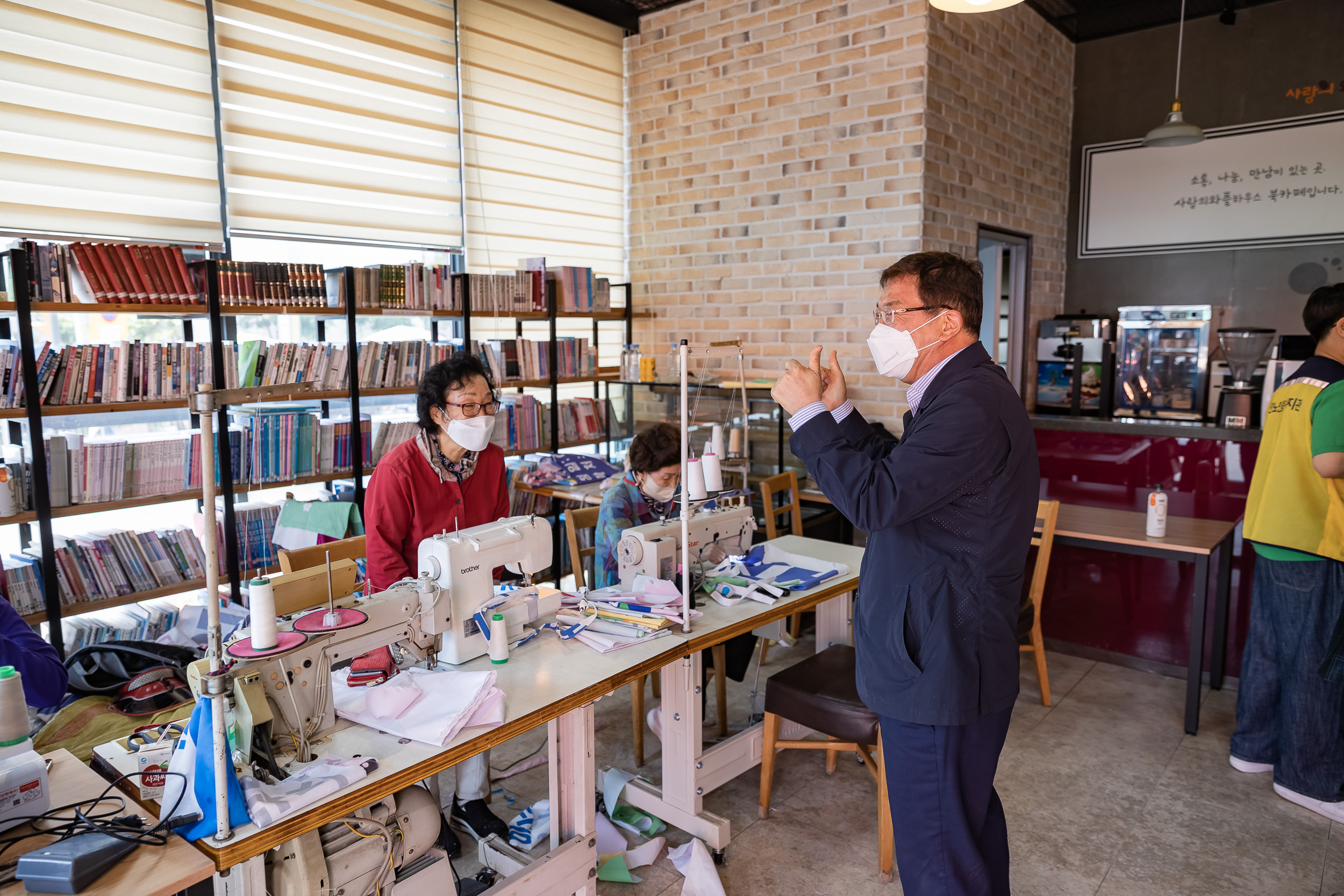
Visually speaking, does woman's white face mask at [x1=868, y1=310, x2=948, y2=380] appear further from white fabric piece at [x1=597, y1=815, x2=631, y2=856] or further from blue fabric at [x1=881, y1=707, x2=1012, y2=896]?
white fabric piece at [x1=597, y1=815, x2=631, y2=856]

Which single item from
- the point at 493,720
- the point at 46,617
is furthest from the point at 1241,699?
the point at 46,617

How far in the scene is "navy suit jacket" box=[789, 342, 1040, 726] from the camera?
1.73 m

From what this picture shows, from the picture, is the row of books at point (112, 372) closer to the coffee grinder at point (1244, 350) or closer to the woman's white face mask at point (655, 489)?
the woman's white face mask at point (655, 489)

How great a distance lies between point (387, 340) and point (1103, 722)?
12.6ft

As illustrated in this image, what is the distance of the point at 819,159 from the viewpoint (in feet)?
15.5

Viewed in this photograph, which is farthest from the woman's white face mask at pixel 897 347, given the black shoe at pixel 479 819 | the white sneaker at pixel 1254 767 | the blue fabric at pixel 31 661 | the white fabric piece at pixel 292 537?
the white fabric piece at pixel 292 537

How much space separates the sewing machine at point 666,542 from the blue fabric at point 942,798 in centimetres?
91

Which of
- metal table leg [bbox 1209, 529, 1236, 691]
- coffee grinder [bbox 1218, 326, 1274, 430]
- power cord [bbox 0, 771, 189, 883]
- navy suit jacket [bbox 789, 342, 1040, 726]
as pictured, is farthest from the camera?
coffee grinder [bbox 1218, 326, 1274, 430]

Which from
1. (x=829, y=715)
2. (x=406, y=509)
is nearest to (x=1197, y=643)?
(x=829, y=715)

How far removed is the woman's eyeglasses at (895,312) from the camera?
1.89 metres

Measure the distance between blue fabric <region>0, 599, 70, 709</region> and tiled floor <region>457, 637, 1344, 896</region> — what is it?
121 cm

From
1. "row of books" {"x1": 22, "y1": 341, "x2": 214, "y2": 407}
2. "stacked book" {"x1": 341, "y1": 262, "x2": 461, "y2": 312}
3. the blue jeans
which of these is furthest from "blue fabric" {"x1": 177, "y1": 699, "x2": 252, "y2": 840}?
the blue jeans

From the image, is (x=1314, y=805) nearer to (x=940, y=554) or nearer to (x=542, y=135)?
(x=940, y=554)

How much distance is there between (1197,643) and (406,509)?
3.07 metres
